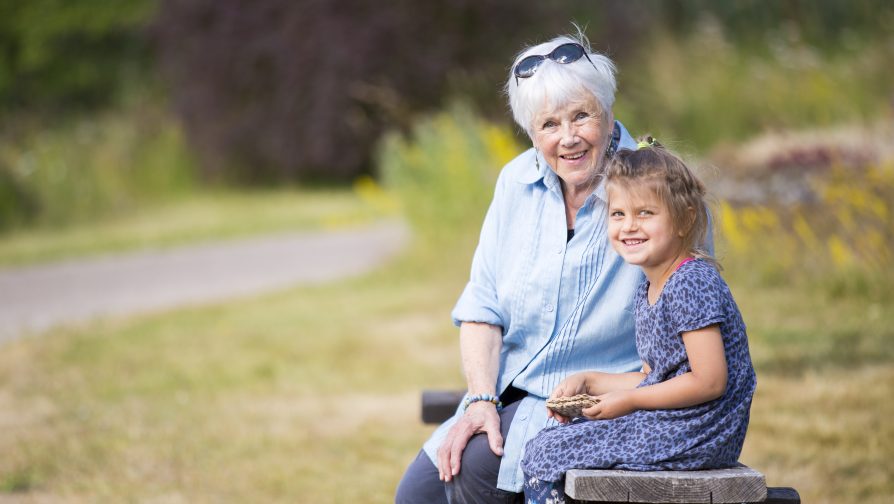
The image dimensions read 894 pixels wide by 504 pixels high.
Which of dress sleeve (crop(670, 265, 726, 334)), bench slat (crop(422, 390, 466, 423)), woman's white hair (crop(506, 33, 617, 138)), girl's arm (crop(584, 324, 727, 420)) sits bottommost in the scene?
bench slat (crop(422, 390, 466, 423))

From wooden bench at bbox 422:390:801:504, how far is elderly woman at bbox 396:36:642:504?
38 cm

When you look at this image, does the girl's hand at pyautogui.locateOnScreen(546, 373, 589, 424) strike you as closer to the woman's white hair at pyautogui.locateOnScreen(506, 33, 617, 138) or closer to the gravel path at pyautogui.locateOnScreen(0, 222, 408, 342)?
the woman's white hair at pyautogui.locateOnScreen(506, 33, 617, 138)

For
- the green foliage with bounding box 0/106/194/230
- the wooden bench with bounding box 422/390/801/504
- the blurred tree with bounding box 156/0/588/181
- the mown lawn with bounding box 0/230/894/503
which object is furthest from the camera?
the blurred tree with bounding box 156/0/588/181

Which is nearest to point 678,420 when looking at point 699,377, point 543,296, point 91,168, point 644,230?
point 699,377

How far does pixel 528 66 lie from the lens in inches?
108

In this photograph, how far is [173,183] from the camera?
15.9 m

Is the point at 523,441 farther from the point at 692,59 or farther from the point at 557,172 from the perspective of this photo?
the point at 692,59

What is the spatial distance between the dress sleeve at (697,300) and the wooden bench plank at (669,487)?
0.31 meters

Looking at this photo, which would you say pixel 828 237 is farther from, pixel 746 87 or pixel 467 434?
pixel 467 434

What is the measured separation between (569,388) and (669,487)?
389 millimetres

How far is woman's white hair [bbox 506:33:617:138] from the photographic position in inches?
106

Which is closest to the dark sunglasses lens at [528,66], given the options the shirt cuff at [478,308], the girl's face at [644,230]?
the girl's face at [644,230]

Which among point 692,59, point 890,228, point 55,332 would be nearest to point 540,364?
point 890,228

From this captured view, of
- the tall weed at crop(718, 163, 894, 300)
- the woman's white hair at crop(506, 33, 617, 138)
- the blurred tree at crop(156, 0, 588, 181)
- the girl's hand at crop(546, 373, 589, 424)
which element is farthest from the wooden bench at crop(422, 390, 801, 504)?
the blurred tree at crop(156, 0, 588, 181)
